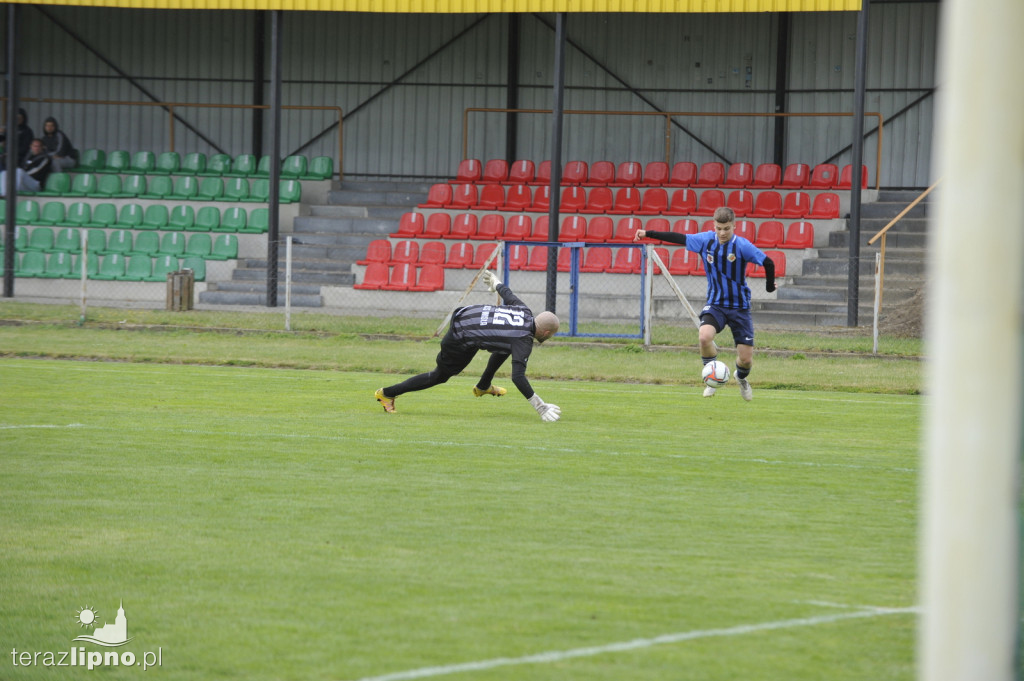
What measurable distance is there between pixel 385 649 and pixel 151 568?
179 centimetres

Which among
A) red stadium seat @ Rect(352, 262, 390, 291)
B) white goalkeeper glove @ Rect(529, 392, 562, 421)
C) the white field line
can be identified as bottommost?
the white field line

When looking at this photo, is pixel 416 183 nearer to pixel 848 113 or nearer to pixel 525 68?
pixel 525 68

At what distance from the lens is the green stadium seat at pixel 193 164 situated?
110 feet

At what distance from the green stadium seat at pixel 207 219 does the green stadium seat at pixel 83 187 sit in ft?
11.4

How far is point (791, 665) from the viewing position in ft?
15.7

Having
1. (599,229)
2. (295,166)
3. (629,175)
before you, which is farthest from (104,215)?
(629,175)

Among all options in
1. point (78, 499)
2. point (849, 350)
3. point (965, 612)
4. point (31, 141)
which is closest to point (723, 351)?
point (849, 350)

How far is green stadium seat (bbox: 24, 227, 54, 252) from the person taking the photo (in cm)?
2988

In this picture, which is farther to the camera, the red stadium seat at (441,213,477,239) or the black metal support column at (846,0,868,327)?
the red stadium seat at (441,213,477,239)

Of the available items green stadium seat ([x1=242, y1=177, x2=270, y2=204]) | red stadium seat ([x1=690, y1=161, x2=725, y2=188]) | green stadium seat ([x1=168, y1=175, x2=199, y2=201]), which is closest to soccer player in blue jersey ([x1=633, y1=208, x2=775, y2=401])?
red stadium seat ([x1=690, y1=161, x2=725, y2=188])

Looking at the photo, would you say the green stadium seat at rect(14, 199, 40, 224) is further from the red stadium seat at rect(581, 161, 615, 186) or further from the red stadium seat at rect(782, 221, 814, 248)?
the red stadium seat at rect(782, 221, 814, 248)

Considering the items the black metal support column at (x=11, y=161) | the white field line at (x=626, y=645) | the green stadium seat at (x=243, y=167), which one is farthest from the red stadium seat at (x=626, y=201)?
the white field line at (x=626, y=645)

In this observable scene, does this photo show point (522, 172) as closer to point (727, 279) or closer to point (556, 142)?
point (556, 142)

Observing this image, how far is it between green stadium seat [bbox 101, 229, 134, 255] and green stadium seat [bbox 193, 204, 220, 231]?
5.33 ft
